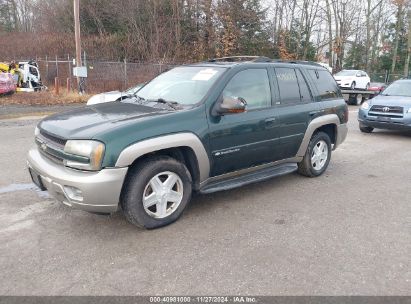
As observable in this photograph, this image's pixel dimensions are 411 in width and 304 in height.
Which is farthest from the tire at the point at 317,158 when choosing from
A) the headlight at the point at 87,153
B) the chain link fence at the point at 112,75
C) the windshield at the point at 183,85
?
the chain link fence at the point at 112,75

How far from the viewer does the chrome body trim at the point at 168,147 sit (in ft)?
12.0

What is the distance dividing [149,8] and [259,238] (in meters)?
25.2

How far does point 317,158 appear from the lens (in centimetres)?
616

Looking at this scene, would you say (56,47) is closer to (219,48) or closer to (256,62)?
(219,48)

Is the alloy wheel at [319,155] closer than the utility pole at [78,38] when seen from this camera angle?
Yes

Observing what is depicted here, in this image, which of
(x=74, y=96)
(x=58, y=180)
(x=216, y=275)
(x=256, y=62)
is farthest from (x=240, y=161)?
(x=74, y=96)

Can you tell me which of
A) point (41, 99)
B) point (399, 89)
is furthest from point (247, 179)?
point (41, 99)

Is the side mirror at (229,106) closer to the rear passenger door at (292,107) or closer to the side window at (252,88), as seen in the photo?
the side window at (252,88)

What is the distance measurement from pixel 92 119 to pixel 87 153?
23.3 inches

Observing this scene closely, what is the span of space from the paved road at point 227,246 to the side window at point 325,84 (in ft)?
5.01

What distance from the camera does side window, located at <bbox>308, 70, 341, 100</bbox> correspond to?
239 inches

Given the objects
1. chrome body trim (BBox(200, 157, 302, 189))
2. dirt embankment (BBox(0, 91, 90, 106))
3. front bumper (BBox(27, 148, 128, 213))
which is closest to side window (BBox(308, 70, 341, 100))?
chrome body trim (BBox(200, 157, 302, 189))

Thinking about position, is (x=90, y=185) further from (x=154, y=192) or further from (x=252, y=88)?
(x=252, y=88)

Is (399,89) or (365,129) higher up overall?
(399,89)
